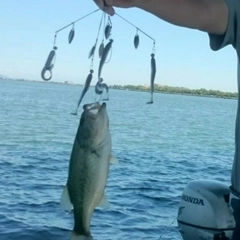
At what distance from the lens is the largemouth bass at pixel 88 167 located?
2320 mm

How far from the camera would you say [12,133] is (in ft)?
75.3

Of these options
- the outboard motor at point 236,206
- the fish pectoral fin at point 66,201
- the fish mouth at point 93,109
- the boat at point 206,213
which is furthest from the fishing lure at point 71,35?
the boat at point 206,213

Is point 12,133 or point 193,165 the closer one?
point 193,165

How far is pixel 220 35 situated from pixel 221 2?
6.4 inches

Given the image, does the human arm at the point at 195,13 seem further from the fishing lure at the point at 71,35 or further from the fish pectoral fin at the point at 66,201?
the fish pectoral fin at the point at 66,201

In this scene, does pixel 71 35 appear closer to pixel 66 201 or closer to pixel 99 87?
pixel 99 87

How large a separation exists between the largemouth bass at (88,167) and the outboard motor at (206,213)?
175cm

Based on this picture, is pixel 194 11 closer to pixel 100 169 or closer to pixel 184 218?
pixel 100 169

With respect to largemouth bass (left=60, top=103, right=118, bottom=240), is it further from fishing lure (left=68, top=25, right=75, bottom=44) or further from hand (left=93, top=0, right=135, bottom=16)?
fishing lure (left=68, top=25, right=75, bottom=44)

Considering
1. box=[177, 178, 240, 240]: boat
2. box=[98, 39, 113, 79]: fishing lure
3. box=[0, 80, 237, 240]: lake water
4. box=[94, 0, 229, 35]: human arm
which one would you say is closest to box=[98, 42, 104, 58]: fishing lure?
box=[98, 39, 113, 79]: fishing lure

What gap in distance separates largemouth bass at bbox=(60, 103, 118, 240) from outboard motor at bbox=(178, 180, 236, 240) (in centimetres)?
175

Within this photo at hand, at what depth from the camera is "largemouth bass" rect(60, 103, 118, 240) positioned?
2.32m

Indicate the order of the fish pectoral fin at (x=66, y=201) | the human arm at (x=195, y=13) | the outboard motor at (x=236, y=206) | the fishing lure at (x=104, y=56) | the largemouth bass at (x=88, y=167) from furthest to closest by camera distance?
1. the outboard motor at (x=236, y=206)
2. the human arm at (x=195, y=13)
3. the fishing lure at (x=104, y=56)
4. the fish pectoral fin at (x=66, y=201)
5. the largemouth bass at (x=88, y=167)

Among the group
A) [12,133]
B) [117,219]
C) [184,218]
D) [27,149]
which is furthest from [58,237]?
[12,133]
